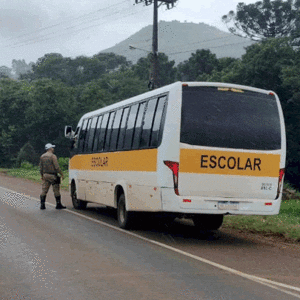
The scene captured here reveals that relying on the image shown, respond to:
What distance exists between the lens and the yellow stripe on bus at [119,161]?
1123 cm

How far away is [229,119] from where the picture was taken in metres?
10.9

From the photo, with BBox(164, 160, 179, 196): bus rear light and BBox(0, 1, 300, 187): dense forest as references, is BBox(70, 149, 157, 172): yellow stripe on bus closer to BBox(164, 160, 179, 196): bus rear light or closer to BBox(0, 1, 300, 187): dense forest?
BBox(164, 160, 179, 196): bus rear light

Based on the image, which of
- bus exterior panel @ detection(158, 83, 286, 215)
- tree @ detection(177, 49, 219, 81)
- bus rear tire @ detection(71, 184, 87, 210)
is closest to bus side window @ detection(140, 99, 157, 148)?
bus exterior panel @ detection(158, 83, 286, 215)

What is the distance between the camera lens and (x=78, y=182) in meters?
17.3

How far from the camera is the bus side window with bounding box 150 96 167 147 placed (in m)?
10.9

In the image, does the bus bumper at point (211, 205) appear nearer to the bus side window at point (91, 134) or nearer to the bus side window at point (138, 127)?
the bus side window at point (138, 127)

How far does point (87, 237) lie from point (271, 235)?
3976mm

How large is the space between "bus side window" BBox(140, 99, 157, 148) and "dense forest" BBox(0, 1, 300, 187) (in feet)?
83.8

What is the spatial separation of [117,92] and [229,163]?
60761 millimetres

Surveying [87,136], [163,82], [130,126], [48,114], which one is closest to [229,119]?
[130,126]

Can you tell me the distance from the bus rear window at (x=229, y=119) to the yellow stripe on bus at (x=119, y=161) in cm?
99

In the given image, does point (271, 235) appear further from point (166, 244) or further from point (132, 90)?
point (132, 90)

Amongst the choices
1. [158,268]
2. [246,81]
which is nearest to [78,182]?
[158,268]

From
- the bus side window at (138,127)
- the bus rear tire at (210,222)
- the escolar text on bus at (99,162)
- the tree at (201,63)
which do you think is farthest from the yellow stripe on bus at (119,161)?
the tree at (201,63)
